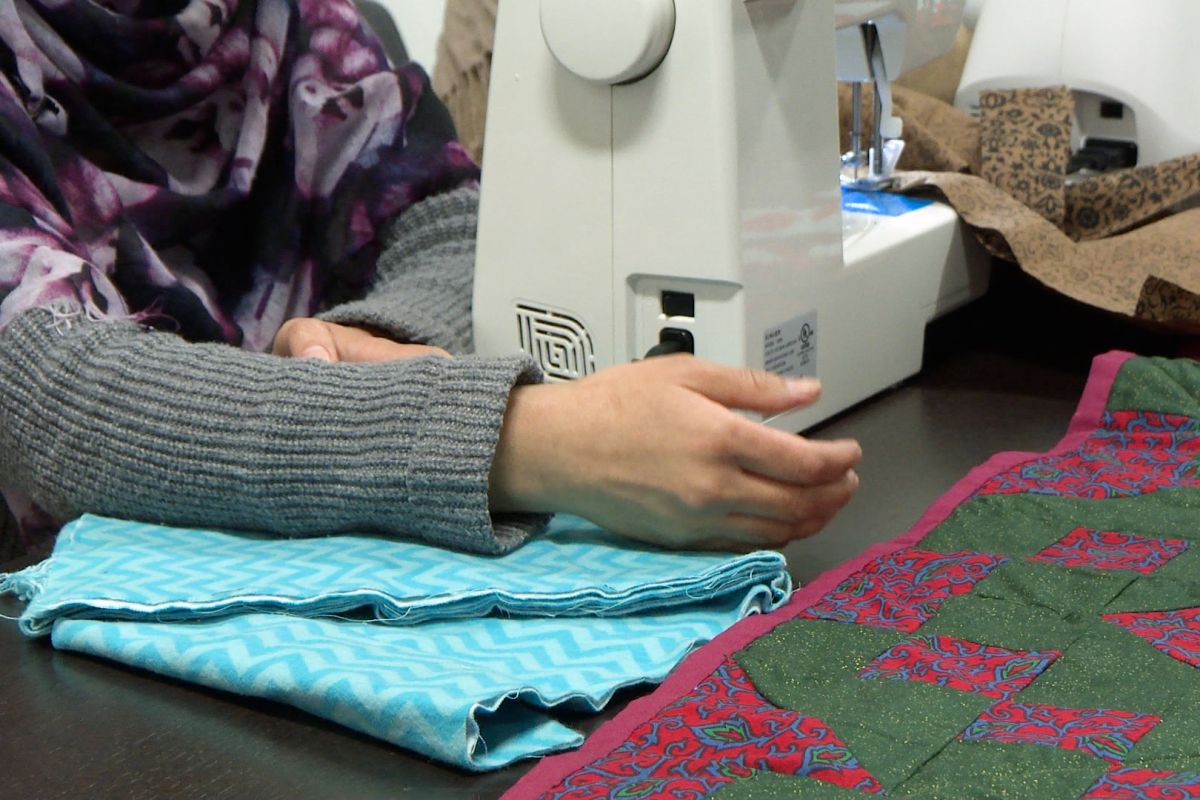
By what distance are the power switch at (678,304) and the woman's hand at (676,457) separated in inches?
6.8

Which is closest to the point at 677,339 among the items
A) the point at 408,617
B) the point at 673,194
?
the point at 673,194

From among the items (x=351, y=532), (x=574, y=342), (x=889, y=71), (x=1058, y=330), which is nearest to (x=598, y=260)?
(x=574, y=342)

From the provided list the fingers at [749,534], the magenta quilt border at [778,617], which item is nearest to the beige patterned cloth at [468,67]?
the magenta quilt border at [778,617]

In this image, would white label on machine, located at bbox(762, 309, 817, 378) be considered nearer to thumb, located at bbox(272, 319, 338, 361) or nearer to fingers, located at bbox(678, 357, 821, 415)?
fingers, located at bbox(678, 357, 821, 415)

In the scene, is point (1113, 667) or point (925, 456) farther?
point (925, 456)

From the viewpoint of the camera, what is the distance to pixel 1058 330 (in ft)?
4.33

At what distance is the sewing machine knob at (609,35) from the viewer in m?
0.90

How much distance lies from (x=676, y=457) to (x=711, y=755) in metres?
0.22

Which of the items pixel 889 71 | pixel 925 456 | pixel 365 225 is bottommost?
pixel 925 456

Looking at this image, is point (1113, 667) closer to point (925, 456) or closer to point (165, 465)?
point (925, 456)

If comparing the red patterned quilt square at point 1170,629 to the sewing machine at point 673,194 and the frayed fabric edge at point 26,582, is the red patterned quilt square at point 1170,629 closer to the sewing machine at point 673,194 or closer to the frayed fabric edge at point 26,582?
the sewing machine at point 673,194

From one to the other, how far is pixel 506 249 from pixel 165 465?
0.32 metres

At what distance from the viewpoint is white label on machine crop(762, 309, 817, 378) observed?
3.25 ft

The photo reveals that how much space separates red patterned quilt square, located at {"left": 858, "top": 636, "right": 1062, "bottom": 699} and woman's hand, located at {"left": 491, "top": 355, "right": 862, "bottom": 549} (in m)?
0.13
